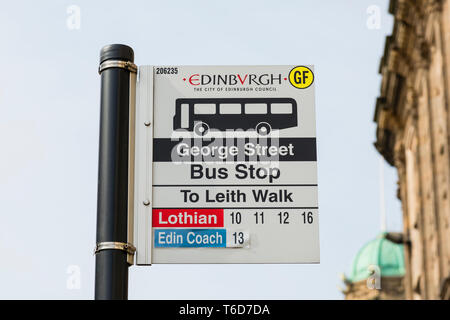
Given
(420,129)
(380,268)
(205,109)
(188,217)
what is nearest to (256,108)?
(205,109)

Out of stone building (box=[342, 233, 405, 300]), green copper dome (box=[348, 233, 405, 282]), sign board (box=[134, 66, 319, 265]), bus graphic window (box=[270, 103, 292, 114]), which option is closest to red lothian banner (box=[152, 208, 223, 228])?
sign board (box=[134, 66, 319, 265])

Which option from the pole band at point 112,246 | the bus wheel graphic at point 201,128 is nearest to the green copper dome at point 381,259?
the bus wheel graphic at point 201,128

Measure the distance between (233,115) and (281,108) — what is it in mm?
331

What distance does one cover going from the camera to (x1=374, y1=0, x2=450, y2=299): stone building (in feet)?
143

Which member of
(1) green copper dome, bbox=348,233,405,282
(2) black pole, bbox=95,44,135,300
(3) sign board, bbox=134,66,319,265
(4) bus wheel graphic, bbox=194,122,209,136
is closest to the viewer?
(2) black pole, bbox=95,44,135,300

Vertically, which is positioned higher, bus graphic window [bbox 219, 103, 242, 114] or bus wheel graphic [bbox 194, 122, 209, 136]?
bus graphic window [bbox 219, 103, 242, 114]

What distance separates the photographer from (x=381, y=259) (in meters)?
114

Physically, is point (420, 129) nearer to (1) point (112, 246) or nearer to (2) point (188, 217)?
(2) point (188, 217)

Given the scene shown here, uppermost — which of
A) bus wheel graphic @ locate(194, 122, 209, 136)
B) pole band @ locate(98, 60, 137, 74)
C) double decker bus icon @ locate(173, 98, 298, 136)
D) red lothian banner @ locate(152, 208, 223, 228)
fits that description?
pole band @ locate(98, 60, 137, 74)

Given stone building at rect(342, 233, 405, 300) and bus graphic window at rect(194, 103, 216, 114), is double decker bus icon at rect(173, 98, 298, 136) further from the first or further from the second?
stone building at rect(342, 233, 405, 300)

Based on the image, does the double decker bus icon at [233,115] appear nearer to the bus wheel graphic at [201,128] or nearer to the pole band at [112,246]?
the bus wheel graphic at [201,128]

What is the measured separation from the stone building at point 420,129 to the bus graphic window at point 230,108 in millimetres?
33872

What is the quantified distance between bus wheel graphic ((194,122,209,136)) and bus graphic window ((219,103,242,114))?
15 cm

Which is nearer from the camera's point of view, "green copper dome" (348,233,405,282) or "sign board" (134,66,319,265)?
"sign board" (134,66,319,265)
